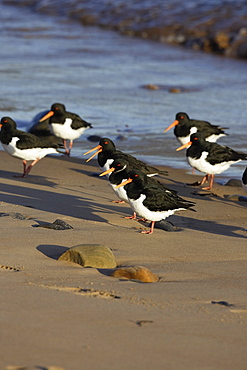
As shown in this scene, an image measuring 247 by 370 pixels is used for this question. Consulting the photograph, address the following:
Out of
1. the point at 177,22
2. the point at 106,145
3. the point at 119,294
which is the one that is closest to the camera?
the point at 119,294

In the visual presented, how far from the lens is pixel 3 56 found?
53.6 feet

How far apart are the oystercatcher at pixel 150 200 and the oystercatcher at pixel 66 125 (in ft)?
11.1

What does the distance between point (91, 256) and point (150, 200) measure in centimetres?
136

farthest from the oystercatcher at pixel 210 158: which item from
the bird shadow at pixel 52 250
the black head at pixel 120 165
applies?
the bird shadow at pixel 52 250

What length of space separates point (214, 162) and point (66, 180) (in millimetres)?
1780

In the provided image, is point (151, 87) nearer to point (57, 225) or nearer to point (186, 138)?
point (186, 138)

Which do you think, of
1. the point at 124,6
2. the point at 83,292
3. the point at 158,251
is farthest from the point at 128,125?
the point at 124,6

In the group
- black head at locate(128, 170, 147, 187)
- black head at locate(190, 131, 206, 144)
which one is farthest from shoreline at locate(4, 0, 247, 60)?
black head at locate(128, 170, 147, 187)

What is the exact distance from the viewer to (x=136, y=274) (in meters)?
4.12

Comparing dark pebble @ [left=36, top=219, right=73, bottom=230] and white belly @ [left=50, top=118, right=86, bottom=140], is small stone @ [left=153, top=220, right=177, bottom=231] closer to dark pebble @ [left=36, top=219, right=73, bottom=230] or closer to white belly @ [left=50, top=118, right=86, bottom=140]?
dark pebble @ [left=36, top=219, right=73, bottom=230]

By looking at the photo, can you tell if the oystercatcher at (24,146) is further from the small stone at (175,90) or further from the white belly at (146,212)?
the small stone at (175,90)

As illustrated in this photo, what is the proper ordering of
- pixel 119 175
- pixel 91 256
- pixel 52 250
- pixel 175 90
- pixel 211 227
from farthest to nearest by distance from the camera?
pixel 175 90 → pixel 119 175 → pixel 211 227 → pixel 52 250 → pixel 91 256

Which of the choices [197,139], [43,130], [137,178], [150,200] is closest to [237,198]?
[197,139]

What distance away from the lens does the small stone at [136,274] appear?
162 inches
